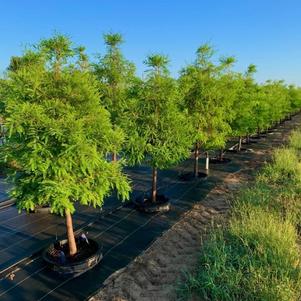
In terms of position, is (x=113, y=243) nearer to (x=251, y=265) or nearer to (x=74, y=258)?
(x=74, y=258)

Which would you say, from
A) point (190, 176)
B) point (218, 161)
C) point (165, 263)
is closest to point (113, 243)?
point (165, 263)

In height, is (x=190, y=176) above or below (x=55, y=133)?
below

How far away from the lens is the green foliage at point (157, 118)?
9.09 metres

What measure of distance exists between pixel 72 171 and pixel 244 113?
1154 cm

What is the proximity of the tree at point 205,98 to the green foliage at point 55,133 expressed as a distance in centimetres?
623

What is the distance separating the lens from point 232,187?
12570 millimetres

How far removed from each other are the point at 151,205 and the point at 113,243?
8.00 ft

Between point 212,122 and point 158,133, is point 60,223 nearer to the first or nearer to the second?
point 158,133

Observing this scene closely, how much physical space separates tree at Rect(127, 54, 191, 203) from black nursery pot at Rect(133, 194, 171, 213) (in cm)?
139

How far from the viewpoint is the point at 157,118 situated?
916 centimetres

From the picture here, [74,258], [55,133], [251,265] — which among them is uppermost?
[55,133]

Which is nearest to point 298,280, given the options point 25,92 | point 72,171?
point 72,171

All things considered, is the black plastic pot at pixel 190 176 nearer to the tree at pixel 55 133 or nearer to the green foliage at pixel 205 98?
the green foliage at pixel 205 98

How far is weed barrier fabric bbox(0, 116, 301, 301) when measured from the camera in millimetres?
5828
